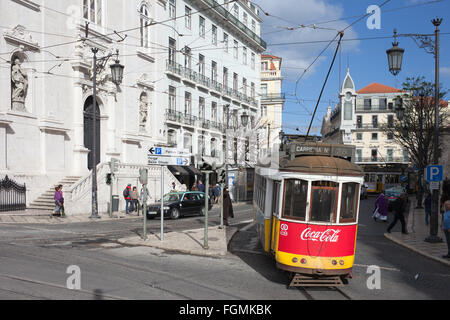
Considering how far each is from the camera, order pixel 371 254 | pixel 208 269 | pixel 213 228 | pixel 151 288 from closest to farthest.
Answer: pixel 151 288
pixel 208 269
pixel 371 254
pixel 213 228

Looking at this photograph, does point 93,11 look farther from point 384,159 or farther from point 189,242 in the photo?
point 384,159

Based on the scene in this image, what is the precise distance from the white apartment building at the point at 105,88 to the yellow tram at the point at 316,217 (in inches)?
672

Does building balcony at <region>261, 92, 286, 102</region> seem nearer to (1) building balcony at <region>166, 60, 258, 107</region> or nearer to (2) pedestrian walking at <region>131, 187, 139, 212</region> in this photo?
(1) building balcony at <region>166, 60, 258, 107</region>

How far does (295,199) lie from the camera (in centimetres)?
895

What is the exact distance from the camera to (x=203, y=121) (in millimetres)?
41656

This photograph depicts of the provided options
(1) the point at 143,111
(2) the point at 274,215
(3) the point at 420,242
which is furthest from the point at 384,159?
(2) the point at 274,215

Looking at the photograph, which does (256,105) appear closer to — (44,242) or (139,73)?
(139,73)

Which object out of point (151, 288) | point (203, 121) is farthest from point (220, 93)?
point (151, 288)

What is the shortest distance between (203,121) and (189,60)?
584 cm

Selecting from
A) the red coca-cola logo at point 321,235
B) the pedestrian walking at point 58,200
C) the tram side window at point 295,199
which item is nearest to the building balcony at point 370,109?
the pedestrian walking at point 58,200

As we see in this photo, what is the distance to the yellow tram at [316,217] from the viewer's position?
862 cm

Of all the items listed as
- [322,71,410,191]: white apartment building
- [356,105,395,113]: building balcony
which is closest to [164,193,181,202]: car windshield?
[322,71,410,191]: white apartment building

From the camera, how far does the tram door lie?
9.41m

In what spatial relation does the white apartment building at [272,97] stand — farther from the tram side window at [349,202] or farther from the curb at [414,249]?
the tram side window at [349,202]
